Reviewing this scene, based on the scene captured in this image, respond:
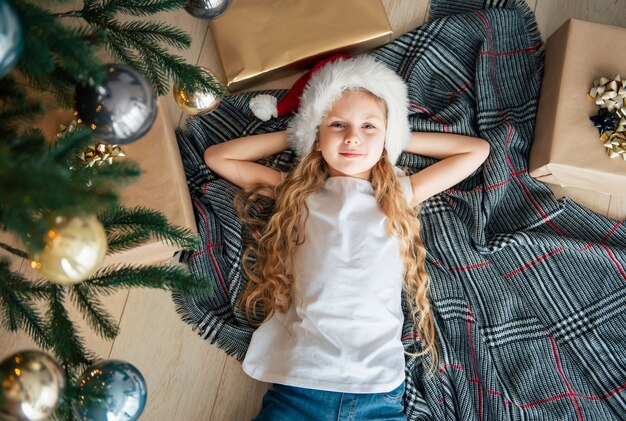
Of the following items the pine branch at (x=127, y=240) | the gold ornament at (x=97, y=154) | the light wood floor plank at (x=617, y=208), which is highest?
the pine branch at (x=127, y=240)

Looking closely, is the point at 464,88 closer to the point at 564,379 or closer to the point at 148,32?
the point at 564,379

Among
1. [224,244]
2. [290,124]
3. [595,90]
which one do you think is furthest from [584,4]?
[224,244]

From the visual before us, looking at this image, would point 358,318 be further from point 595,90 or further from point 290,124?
point 595,90

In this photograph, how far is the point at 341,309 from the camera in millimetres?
1207

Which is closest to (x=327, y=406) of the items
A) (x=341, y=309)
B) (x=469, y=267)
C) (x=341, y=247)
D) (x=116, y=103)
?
(x=341, y=309)

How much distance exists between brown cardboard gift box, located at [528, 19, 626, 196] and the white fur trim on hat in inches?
14.3

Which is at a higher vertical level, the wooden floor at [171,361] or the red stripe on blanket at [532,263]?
the red stripe on blanket at [532,263]

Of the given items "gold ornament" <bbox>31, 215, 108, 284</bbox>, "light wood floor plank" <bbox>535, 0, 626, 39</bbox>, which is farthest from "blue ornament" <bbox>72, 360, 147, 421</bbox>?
"light wood floor plank" <bbox>535, 0, 626, 39</bbox>

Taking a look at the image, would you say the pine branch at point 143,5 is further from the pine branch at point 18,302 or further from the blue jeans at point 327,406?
the blue jeans at point 327,406

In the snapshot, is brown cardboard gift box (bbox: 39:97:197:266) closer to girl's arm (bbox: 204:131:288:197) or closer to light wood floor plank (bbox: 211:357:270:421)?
girl's arm (bbox: 204:131:288:197)

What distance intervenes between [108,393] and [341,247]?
63cm

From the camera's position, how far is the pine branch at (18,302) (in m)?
0.75

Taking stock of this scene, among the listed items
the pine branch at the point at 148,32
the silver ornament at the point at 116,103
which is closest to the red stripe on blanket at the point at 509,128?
the pine branch at the point at 148,32

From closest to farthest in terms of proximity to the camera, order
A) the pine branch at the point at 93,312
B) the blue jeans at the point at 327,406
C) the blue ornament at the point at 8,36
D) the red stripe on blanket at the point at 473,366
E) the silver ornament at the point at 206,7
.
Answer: the blue ornament at the point at 8,36 → the pine branch at the point at 93,312 → the silver ornament at the point at 206,7 → the blue jeans at the point at 327,406 → the red stripe on blanket at the point at 473,366
